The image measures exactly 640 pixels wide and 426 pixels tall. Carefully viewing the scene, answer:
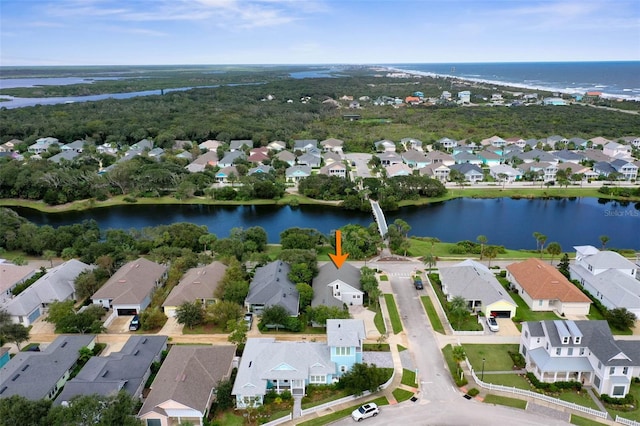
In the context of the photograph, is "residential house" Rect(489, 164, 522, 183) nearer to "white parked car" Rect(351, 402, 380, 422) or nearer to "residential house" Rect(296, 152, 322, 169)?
"residential house" Rect(296, 152, 322, 169)

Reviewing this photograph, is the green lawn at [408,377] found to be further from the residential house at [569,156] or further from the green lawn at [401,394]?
the residential house at [569,156]

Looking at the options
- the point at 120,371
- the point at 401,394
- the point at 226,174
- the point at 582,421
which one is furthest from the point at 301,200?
the point at 582,421

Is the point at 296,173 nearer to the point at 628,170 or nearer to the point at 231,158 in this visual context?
the point at 231,158

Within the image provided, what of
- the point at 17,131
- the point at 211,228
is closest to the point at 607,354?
the point at 211,228

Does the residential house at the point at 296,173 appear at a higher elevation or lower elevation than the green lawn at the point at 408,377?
higher

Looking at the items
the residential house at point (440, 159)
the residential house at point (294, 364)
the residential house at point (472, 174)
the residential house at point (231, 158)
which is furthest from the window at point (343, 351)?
the residential house at point (440, 159)

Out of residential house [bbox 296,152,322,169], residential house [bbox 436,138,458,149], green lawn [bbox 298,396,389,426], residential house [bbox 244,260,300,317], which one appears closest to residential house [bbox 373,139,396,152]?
residential house [bbox 436,138,458,149]

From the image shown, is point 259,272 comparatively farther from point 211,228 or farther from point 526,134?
point 526,134

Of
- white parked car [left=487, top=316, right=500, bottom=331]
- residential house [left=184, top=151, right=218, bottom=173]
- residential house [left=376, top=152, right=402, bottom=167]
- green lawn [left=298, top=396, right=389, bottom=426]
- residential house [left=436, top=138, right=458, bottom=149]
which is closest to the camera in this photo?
green lawn [left=298, top=396, right=389, bottom=426]
